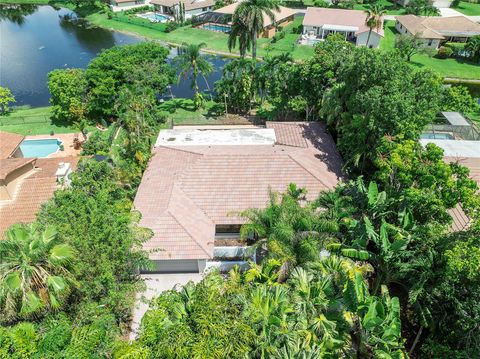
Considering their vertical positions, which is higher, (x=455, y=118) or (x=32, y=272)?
(x=32, y=272)

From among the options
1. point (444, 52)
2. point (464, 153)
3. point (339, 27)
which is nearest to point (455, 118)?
point (464, 153)

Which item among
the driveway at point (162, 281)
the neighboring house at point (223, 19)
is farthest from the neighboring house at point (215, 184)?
→ the neighboring house at point (223, 19)

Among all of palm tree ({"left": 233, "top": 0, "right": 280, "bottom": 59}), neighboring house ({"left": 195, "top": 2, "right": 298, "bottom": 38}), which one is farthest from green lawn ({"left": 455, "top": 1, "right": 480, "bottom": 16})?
palm tree ({"left": 233, "top": 0, "right": 280, "bottom": 59})

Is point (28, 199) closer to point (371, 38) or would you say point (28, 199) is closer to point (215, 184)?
point (215, 184)

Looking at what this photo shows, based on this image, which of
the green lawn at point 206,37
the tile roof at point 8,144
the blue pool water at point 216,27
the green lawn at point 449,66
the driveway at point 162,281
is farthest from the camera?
the blue pool water at point 216,27

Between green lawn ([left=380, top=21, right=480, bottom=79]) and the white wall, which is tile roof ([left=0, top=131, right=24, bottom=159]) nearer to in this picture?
the white wall

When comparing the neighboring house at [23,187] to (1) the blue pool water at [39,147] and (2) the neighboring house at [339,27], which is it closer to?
(1) the blue pool water at [39,147]
